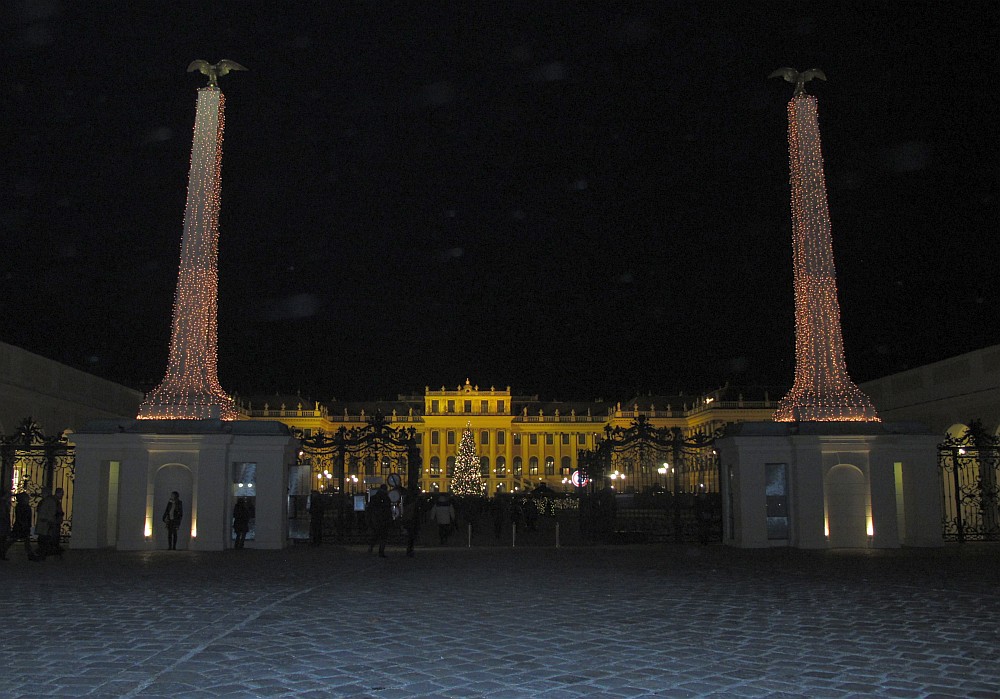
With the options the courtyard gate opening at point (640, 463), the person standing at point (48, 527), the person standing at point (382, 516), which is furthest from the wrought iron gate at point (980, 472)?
the person standing at point (48, 527)

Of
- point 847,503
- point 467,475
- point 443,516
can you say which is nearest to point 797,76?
point 847,503

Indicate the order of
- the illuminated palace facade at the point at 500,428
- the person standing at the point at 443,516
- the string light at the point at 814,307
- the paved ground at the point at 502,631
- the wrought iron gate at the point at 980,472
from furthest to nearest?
the illuminated palace facade at the point at 500,428, the person standing at the point at 443,516, the wrought iron gate at the point at 980,472, the string light at the point at 814,307, the paved ground at the point at 502,631

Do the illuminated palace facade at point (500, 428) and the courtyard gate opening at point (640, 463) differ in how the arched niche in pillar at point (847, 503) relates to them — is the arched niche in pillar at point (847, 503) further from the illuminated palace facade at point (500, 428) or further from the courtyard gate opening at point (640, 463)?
the illuminated palace facade at point (500, 428)

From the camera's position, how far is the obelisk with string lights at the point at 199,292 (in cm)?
2169

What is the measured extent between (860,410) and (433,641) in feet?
52.0

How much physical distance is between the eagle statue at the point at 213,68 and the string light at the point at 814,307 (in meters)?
14.1

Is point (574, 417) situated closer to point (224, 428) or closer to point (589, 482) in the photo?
Answer: point (589, 482)

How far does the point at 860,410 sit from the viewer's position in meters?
21.8

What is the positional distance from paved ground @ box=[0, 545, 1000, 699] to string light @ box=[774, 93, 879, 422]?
5.80 m

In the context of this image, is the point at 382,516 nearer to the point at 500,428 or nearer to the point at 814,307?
the point at 814,307

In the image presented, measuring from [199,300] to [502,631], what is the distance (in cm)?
1509

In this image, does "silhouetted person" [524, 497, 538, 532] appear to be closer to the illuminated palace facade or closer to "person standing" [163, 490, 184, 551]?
"person standing" [163, 490, 184, 551]

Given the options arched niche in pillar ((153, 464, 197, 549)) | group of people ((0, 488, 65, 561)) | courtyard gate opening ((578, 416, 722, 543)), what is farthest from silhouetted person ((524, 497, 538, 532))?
group of people ((0, 488, 65, 561))

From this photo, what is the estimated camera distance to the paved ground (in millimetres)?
7098
